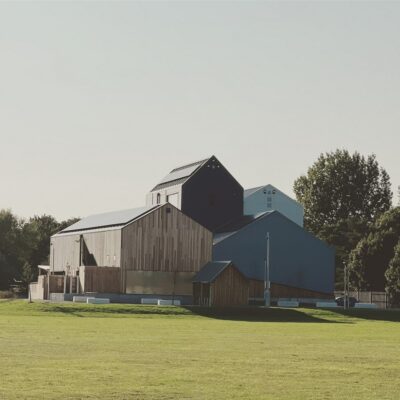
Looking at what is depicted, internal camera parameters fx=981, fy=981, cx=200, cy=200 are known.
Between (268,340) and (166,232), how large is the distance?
5072 cm

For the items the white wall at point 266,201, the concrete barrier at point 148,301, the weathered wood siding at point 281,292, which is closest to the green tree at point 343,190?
the white wall at point 266,201

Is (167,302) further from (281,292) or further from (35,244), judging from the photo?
(35,244)

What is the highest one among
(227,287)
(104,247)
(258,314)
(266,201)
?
(266,201)

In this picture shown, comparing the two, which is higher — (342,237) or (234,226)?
(342,237)

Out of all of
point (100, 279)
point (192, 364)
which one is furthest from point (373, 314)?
point (192, 364)

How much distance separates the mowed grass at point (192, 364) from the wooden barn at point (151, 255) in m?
41.5

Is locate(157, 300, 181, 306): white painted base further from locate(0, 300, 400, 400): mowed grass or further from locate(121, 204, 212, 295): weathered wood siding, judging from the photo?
locate(0, 300, 400, 400): mowed grass

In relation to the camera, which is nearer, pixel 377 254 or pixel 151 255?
pixel 151 255

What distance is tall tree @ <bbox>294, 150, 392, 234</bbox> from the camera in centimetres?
15650

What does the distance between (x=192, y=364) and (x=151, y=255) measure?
6377cm

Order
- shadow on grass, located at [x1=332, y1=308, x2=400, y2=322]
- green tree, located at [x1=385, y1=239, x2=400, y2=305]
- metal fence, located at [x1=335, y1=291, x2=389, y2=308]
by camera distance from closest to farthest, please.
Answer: shadow on grass, located at [x1=332, y1=308, x2=400, y2=322], metal fence, located at [x1=335, y1=291, x2=389, y2=308], green tree, located at [x1=385, y1=239, x2=400, y2=305]

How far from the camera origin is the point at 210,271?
87.2m

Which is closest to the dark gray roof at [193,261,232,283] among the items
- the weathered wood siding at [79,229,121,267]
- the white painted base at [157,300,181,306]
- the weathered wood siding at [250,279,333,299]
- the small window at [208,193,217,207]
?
the white painted base at [157,300,181,306]

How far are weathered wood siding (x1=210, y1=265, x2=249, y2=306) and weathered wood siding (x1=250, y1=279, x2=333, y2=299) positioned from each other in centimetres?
1262
